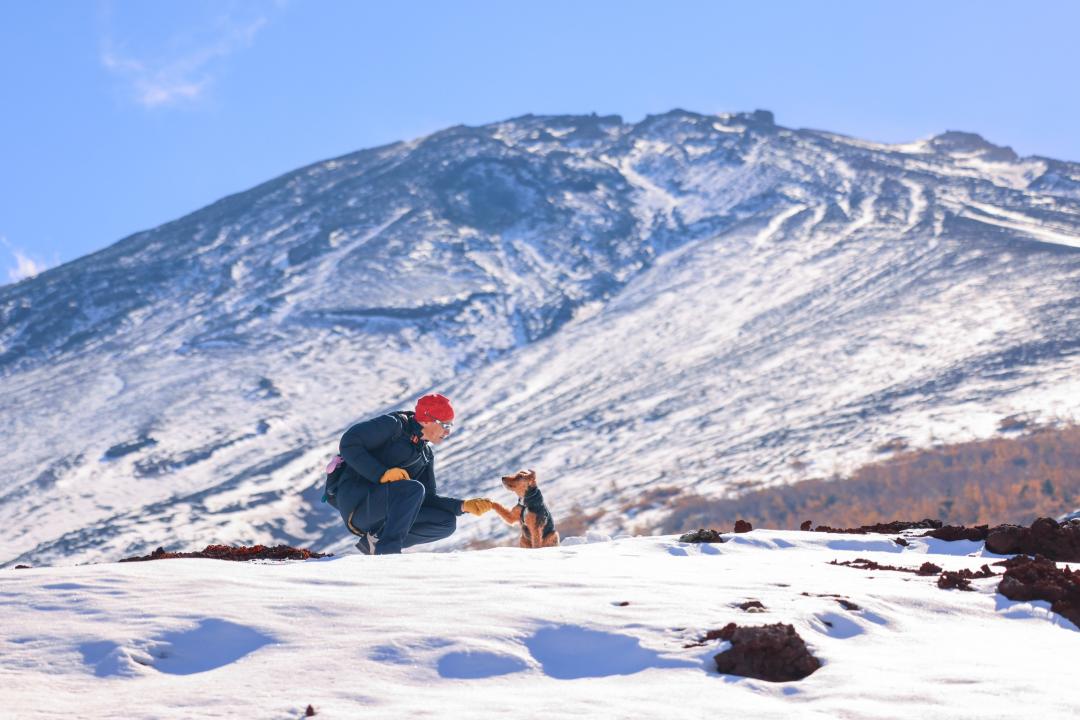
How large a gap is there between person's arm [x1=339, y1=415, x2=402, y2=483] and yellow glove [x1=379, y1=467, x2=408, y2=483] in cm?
3

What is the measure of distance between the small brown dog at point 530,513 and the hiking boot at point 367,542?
3.70 feet

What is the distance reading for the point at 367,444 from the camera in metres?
9.80

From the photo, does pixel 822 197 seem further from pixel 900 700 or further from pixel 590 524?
pixel 900 700

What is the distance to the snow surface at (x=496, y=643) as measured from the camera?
4.92 m

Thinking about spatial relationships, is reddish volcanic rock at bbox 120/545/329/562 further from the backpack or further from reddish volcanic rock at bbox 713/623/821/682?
reddish volcanic rock at bbox 713/623/821/682

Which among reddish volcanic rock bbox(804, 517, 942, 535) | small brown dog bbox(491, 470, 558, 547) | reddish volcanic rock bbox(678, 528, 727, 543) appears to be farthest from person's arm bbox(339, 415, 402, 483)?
reddish volcanic rock bbox(804, 517, 942, 535)

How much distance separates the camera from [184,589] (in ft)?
22.5

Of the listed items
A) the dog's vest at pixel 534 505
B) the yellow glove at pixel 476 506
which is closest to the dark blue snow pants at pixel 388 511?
the yellow glove at pixel 476 506

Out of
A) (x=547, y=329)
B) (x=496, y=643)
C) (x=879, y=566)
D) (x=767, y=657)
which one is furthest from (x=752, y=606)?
(x=547, y=329)

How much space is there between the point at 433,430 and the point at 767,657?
16.8 feet

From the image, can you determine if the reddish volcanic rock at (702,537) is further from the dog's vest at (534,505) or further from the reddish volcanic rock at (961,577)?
the reddish volcanic rock at (961,577)

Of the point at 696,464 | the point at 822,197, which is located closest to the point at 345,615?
the point at 696,464

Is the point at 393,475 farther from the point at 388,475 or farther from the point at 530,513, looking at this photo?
the point at 530,513

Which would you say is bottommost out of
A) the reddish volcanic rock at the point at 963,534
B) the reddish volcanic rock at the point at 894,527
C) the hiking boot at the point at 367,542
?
the hiking boot at the point at 367,542
